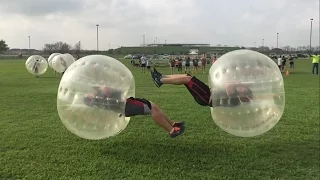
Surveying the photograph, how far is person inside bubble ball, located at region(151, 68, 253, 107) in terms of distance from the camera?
4637 millimetres

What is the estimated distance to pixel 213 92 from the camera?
15.6ft

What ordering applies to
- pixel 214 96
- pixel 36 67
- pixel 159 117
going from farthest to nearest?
pixel 36 67 < pixel 159 117 < pixel 214 96

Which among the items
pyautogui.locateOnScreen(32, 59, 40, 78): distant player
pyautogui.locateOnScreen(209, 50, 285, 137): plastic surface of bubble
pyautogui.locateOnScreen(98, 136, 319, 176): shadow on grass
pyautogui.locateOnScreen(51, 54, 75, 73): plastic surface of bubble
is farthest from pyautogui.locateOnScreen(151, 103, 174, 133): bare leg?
pyautogui.locateOnScreen(32, 59, 40, 78): distant player

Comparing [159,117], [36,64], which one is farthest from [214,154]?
[36,64]

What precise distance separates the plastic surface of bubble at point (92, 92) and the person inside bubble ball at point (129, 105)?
15 mm

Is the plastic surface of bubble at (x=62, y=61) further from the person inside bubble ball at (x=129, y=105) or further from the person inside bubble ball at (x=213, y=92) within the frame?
the person inside bubble ball at (x=213, y=92)

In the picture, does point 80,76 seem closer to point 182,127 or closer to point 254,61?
point 182,127

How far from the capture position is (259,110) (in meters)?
4.76

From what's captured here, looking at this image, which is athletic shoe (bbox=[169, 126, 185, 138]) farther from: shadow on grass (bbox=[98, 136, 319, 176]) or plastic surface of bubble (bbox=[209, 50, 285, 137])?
shadow on grass (bbox=[98, 136, 319, 176])

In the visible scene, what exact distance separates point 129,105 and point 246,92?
1622 millimetres

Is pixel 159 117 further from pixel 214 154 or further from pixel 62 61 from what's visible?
pixel 62 61

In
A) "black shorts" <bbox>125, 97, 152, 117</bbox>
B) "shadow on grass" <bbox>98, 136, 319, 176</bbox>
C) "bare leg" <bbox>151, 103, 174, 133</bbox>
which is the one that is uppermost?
"black shorts" <bbox>125, 97, 152, 117</bbox>

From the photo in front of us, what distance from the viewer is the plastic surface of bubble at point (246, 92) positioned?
4.66m

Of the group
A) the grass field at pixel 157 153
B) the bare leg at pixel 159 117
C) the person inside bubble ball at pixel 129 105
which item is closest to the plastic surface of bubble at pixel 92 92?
the person inside bubble ball at pixel 129 105
